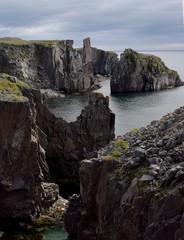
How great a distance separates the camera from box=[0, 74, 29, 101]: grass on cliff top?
1972 inches

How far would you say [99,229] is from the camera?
2886 cm

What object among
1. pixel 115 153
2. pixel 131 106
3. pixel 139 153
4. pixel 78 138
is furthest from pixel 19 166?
pixel 131 106

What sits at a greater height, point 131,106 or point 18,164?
point 18,164

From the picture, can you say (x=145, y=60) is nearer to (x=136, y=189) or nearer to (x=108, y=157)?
(x=108, y=157)

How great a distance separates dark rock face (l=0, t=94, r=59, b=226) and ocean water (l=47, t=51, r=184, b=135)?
40.1 m

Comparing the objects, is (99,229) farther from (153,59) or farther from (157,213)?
(153,59)

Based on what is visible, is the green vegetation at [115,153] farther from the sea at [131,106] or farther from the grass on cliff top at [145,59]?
the grass on cliff top at [145,59]

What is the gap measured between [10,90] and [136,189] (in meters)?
33.1

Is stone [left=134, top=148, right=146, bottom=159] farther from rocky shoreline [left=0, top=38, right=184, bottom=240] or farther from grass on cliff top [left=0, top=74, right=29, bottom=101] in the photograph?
grass on cliff top [left=0, top=74, right=29, bottom=101]

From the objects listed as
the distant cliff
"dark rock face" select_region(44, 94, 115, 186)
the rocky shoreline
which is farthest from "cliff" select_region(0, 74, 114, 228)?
the distant cliff

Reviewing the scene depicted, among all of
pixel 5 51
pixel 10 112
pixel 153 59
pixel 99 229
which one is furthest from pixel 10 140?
pixel 153 59

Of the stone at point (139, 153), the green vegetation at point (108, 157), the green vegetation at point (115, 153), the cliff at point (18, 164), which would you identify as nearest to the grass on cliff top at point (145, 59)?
the cliff at point (18, 164)

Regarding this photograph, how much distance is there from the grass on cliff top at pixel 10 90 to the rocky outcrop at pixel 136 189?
19.9 m

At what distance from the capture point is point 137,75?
593 ft
